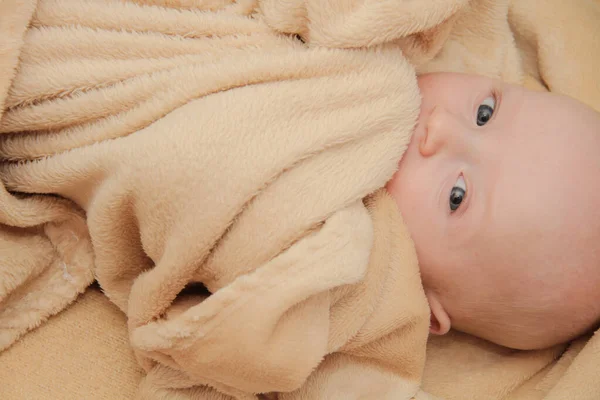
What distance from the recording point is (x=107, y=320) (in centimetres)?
102

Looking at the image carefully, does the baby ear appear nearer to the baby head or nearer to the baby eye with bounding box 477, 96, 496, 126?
the baby head

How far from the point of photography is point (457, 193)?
3.07 ft

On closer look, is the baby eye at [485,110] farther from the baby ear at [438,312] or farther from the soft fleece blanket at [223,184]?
the baby ear at [438,312]

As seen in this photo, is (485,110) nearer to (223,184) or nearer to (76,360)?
(223,184)

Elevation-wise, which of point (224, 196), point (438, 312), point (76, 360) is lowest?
point (76, 360)

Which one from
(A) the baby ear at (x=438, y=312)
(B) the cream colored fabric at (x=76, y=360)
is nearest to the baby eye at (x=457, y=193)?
(A) the baby ear at (x=438, y=312)

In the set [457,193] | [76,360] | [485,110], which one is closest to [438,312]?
[457,193]

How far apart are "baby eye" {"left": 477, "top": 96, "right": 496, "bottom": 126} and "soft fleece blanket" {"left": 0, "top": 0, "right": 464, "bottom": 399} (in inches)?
4.5

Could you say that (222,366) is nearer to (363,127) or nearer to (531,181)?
(363,127)

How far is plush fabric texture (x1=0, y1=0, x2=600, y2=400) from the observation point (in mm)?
833

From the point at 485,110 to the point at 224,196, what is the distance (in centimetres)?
43

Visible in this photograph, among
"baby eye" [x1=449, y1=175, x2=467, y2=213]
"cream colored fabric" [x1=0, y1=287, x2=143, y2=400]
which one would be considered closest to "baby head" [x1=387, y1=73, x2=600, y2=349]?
"baby eye" [x1=449, y1=175, x2=467, y2=213]

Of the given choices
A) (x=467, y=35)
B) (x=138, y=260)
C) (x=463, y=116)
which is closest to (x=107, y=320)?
(x=138, y=260)

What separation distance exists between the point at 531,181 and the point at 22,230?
2.47 ft
